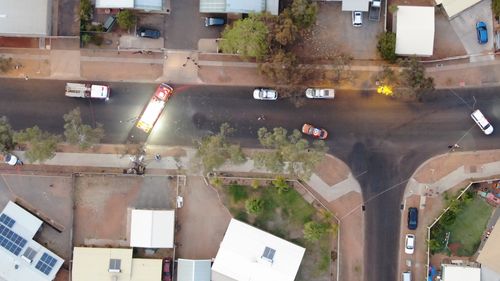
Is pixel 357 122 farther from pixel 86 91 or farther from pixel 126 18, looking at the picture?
pixel 86 91

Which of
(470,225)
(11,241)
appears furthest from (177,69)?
(470,225)

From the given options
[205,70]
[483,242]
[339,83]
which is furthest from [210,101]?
[483,242]

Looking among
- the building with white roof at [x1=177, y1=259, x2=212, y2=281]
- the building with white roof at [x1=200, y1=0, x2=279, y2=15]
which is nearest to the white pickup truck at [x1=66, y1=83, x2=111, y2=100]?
the building with white roof at [x1=200, y1=0, x2=279, y2=15]

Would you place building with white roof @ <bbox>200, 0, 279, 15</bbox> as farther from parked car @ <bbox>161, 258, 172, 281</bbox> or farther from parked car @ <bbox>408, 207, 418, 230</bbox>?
parked car @ <bbox>161, 258, 172, 281</bbox>

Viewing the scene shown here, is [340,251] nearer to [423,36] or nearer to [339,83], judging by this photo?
[339,83]

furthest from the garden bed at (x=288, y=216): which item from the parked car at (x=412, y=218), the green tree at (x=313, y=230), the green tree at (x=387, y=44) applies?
the green tree at (x=387, y=44)

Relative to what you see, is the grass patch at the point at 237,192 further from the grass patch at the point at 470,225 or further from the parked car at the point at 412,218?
the grass patch at the point at 470,225
